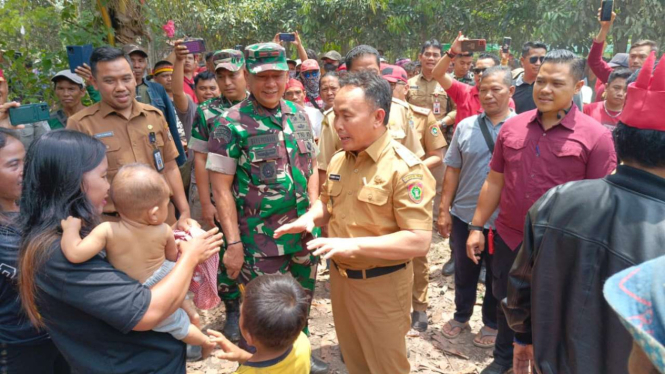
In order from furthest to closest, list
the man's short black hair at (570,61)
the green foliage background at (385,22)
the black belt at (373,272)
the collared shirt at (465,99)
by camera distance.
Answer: the green foliage background at (385,22)
the collared shirt at (465,99)
the man's short black hair at (570,61)
the black belt at (373,272)

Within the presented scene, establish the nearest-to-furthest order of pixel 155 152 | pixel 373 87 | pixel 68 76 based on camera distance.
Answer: pixel 373 87, pixel 155 152, pixel 68 76

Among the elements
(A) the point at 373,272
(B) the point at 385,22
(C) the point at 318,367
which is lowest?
(C) the point at 318,367

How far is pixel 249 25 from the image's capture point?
18047 mm

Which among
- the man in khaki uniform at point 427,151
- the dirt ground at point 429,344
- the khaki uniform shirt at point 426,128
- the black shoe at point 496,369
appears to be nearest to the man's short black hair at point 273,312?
the dirt ground at point 429,344

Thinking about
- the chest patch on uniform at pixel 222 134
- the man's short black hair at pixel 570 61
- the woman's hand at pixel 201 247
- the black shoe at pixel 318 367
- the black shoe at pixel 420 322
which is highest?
the man's short black hair at pixel 570 61

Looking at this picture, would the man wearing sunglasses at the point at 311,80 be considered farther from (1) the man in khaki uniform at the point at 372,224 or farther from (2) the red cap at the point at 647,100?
(2) the red cap at the point at 647,100

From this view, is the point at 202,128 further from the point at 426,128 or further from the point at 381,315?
the point at 381,315

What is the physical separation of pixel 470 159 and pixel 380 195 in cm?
180

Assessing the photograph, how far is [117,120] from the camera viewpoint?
356 centimetres

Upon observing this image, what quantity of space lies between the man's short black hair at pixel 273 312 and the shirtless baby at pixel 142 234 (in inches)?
12.5

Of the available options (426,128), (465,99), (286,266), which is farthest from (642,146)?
(465,99)

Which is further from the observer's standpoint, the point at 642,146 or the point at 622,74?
the point at 622,74

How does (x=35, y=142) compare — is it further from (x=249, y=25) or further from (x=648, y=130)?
(x=249, y=25)

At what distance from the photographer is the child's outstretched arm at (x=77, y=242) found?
67.6 inches
